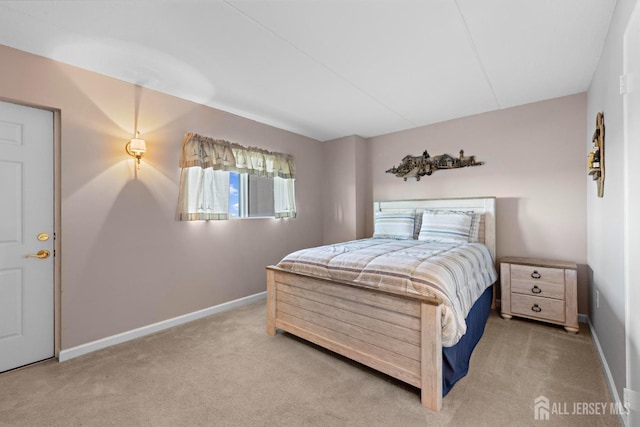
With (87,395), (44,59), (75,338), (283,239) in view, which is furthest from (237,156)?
(87,395)

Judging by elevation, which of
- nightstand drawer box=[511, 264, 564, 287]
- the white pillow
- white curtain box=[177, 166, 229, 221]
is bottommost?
nightstand drawer box=[511, 264, 564, 287]

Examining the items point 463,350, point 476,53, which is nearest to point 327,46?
point 476,53

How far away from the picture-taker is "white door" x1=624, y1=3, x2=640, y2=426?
1.32 m

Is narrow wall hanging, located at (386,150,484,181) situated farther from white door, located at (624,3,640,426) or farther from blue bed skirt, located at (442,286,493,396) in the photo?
white door, located at (624,3,640,426)

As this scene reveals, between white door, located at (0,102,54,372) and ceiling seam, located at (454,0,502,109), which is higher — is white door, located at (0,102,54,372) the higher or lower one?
the lower one

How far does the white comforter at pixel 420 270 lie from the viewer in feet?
5.81

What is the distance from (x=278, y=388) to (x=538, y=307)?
103 inches

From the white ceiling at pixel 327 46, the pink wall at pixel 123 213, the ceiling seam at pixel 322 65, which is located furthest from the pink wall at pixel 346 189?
the pink wall at pixel 123 213

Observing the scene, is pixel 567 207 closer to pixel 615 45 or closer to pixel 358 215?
pixel 615 45

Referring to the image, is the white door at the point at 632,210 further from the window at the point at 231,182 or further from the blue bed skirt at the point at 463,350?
the window at the point at 231,182

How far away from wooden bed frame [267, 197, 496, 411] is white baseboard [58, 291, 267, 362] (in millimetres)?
963

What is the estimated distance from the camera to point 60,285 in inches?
90.8

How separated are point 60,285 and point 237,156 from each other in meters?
2.06

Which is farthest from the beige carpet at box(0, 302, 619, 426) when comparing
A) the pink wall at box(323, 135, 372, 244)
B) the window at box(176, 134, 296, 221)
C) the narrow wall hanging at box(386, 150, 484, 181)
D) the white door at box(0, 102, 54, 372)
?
the pink wall at box(323, 135, 372, 244)
